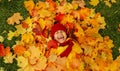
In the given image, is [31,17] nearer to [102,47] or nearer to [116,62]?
[102,47]

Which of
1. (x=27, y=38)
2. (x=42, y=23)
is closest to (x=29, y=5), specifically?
(x=42, y=23)

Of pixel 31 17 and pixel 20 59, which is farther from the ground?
pixel 31 17

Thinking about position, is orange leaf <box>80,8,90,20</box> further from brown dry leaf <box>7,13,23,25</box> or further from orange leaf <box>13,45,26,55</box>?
orange leaf <box>13,45,26,55</box>

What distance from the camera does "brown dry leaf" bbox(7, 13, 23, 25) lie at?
169 inches

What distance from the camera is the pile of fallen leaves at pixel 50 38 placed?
3963 mm

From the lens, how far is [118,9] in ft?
15.6

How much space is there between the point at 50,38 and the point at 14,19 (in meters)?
0.65

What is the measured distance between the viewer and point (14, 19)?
4332 millimetres

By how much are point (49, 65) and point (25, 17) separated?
0.91m

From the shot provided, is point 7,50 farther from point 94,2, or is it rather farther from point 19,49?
point 94,2

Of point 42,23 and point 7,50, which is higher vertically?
point 42,23

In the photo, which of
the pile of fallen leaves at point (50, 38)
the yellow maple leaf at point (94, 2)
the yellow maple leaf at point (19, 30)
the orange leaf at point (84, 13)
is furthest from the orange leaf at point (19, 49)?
the yellow maple leaf at point (94, 2)

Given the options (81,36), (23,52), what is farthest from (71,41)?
(23,52)

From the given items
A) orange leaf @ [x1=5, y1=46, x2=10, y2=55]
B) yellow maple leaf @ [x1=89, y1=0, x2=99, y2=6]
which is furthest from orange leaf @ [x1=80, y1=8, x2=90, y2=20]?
orange leaf @ [x1=5, y1=46, x2=10, y2=55]
